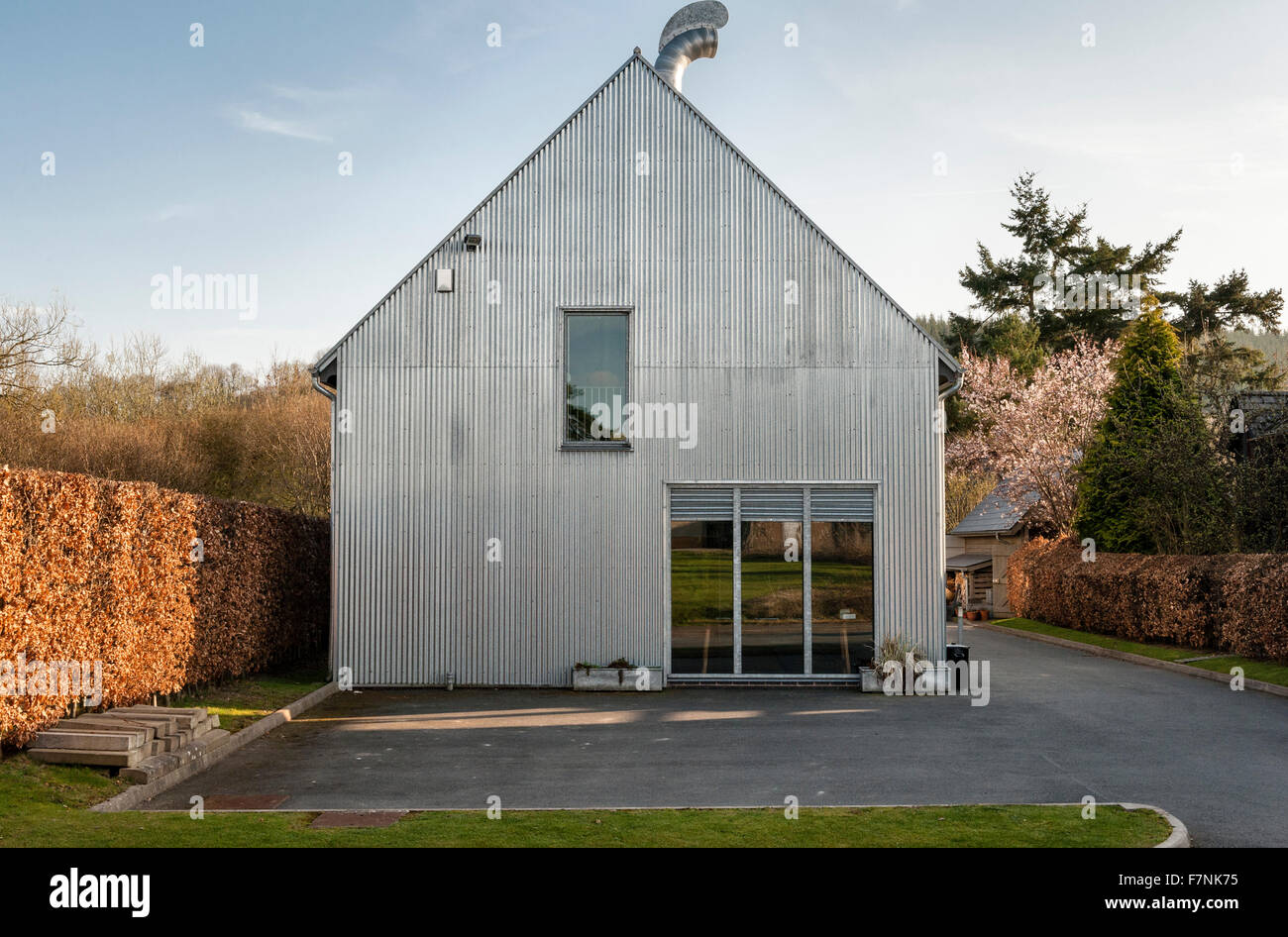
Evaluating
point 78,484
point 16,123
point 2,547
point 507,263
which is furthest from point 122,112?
point 2,547

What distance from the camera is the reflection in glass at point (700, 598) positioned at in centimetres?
1512

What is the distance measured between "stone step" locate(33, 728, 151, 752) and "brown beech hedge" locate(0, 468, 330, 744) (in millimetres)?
187

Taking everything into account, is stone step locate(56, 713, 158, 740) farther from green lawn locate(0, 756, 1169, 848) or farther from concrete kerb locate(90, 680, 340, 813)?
green lawn locate(0, 756, 1169, 848)

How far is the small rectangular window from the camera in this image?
15.4 meters

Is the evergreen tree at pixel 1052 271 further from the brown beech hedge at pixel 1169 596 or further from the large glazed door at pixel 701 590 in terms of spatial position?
the large glazed door at pixel 701 590

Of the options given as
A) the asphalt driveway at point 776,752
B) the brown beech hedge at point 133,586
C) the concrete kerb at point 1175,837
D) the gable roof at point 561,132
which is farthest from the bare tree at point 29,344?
the concrete kerb at point 1175,837

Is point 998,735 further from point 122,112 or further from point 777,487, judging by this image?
point 122,112

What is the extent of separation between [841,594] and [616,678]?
3.61 m

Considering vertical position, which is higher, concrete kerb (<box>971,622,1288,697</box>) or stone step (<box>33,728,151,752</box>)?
stone step (<box>33,728,151,752</box>)

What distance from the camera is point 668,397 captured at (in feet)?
50.3

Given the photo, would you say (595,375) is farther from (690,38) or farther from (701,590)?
(690,38)

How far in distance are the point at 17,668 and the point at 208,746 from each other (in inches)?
77.2

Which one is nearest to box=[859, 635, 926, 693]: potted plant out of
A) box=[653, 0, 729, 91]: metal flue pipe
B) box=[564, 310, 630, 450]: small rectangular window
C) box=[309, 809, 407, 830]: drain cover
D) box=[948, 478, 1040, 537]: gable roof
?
box=[564, 310, 630, 450]: small rectangular window

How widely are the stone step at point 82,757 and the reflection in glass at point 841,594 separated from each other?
31.4 feet
